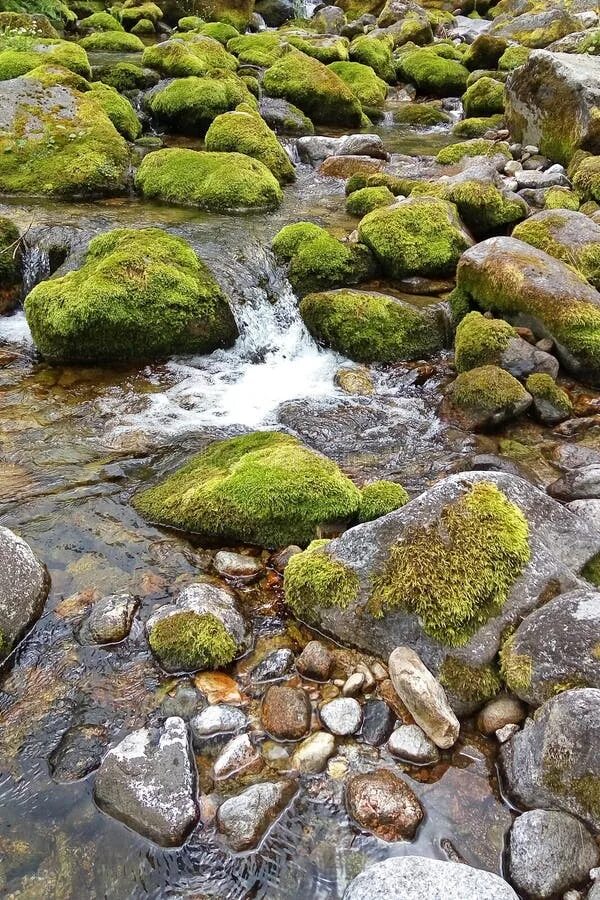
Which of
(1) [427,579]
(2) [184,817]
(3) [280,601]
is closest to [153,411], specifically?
(3) [280,601]

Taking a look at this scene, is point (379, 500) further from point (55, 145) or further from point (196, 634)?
point (55, 145)

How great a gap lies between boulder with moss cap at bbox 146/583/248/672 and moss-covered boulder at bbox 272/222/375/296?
609 cm

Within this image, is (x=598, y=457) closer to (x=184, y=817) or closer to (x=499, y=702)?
(x=499, y=702)

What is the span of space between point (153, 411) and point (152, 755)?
4.38 meters

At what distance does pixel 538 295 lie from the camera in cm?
764

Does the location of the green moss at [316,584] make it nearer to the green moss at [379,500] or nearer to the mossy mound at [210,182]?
the green moss at [379,500]

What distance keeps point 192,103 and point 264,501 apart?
13742 mm

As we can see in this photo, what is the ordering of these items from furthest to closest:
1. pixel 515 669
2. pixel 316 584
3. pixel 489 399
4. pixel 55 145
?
pixel 55 145, pixel 489 399, pixel 316 584, pixel 515 669

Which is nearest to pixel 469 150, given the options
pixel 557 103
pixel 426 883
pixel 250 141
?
pixel 557 103

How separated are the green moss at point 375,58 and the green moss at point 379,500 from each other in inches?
920

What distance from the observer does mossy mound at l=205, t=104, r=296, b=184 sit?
13.6 metres

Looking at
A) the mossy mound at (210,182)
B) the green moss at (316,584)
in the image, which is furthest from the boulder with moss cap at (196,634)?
the mossy mound at (210,182)

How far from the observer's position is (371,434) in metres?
6.99

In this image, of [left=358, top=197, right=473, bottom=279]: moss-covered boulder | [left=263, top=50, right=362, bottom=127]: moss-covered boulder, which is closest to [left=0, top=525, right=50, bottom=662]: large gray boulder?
[left=358, top=197, right=473, bottom=279]: moss-covered boulder
